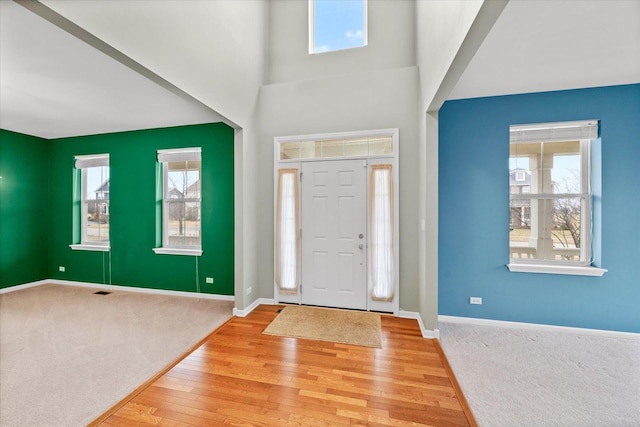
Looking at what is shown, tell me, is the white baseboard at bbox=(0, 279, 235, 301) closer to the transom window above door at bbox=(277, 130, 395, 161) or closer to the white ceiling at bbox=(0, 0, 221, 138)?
the transom window above door at bbox=(277, 130, 395, 161)

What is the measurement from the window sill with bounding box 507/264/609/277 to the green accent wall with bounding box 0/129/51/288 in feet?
25.7

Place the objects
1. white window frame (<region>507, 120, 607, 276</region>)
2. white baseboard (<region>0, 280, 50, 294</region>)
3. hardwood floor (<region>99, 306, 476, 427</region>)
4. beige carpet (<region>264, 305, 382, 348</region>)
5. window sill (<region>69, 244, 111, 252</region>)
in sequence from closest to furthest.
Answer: hardwood floor (<region>99, 306, 476, 427</region>) → beige carpet (<region>264, 305, 382, 348</region>) → white window frame (<region>507, 120, 607, 276</region>) → white baseboard (<region>0, 280, 50, 294</region>) → window sill (<region>69, 244, 111, 252</region>)

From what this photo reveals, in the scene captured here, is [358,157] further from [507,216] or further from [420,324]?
[420,324]

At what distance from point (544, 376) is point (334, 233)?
2538 mm

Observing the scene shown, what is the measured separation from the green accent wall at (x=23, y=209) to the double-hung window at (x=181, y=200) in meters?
2.60

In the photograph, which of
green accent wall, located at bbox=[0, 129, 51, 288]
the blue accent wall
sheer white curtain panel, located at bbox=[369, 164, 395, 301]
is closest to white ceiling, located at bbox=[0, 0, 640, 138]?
the blue accent wall

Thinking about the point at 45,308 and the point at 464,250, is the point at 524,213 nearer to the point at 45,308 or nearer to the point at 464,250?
the point at 464,250

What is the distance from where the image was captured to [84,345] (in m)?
2.69

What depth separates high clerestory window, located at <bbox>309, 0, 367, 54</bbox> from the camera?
3906 mm

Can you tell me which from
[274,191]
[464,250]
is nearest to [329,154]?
[274,191]

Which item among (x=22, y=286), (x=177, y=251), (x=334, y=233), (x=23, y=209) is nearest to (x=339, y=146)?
(x=334, y=233)

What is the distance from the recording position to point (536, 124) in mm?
3074

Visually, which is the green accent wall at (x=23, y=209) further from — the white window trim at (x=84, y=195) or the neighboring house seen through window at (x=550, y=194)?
the neighboring house seen through window at (x=550, y=194)

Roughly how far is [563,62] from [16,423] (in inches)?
210
